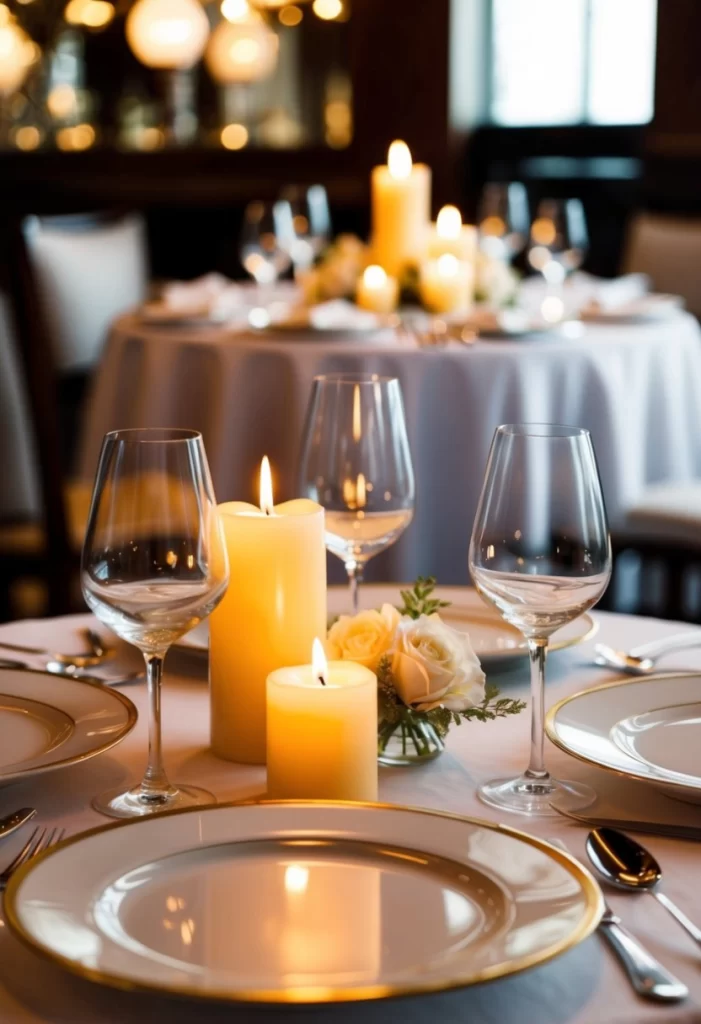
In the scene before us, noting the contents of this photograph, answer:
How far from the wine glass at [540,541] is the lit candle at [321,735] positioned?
10 cm

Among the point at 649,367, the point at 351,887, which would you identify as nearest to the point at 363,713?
the point at 351,887

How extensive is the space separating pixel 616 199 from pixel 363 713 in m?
4.13

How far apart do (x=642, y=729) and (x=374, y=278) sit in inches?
78.0

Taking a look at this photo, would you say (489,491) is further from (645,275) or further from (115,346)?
(645,275)

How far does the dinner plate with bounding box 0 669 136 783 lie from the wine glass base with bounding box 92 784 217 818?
3 centimetres

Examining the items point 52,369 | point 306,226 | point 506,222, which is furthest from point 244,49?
point 52,369

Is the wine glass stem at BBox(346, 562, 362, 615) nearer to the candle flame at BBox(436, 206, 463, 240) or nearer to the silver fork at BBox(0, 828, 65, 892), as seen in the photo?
the silver fork at BBox(0, 828, 65, 892)

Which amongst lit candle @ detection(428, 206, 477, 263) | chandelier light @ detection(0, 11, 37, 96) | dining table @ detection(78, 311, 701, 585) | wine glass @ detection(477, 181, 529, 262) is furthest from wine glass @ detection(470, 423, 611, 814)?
chandelier light @ detection(0, 11, 37, 96)

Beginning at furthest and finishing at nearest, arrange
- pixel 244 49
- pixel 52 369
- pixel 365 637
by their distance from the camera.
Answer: pixel 244 49, pixel 52 369, pixel 365 637

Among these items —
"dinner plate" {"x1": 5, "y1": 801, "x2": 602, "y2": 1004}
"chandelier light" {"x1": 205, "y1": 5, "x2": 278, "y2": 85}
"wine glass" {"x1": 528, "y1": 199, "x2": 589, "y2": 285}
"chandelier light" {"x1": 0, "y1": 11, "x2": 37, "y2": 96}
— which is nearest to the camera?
"dinner plate" {"x1": 5, "y1": 801, "x2": 602, "y2": 1004}

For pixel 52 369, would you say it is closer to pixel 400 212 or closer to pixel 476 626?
pixel 400 212

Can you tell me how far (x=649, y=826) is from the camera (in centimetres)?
79

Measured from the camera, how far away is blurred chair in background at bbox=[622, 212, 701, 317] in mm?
3697

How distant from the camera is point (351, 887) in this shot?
0.68 m
